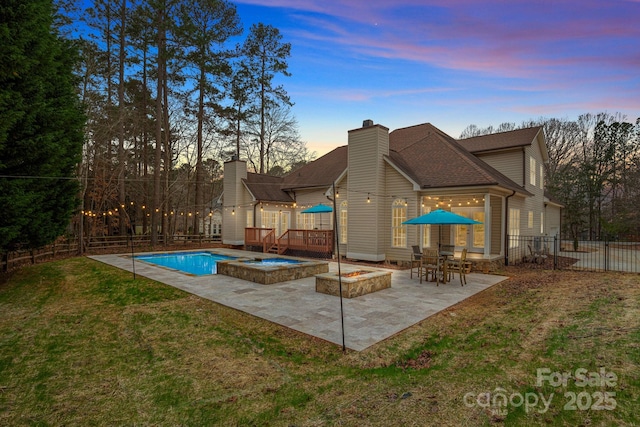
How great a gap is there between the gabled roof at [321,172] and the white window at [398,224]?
4.48 meters

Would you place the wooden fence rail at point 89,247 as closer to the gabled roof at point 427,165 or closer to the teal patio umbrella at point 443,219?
the gabled roof at point 427,165

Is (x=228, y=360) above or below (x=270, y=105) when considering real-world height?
below

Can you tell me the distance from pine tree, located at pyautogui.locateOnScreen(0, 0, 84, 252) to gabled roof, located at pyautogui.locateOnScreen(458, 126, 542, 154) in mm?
17038

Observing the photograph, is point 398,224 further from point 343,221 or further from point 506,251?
point 506,251

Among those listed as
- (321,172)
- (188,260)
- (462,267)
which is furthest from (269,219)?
(462,267)

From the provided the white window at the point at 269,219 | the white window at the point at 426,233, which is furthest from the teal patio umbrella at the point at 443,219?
the white window at the point at 269,219

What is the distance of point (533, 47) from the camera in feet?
37.7

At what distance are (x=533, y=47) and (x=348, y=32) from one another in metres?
6.92

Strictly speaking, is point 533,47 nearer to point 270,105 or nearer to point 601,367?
point 601,367

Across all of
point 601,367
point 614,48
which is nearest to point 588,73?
point 614,48

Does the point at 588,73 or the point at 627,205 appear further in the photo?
the point at 627,205

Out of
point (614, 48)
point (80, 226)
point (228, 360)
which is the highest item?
point (614, 48)

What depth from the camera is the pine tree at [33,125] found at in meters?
6.98

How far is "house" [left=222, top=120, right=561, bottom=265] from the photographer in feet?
41.5
